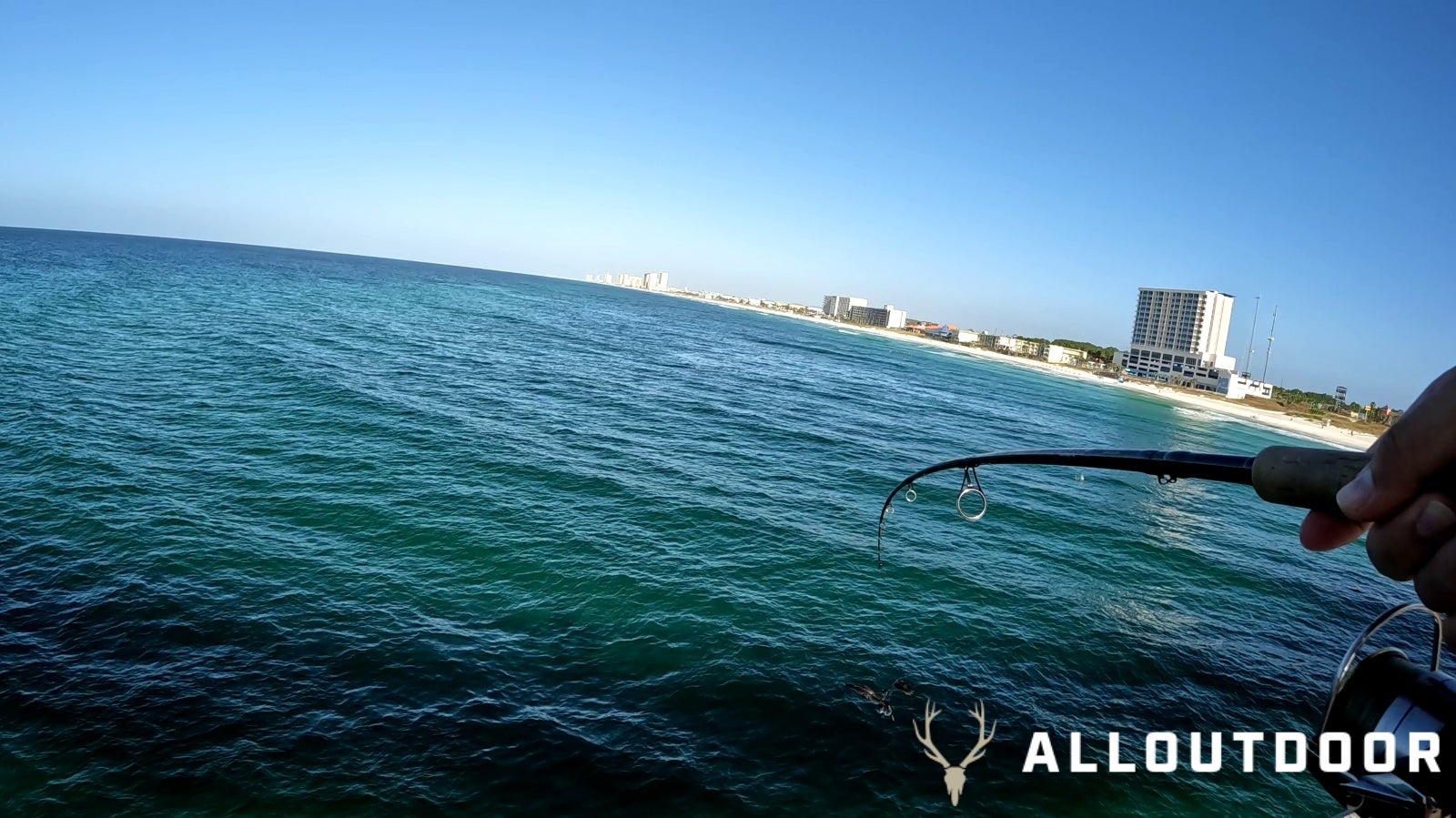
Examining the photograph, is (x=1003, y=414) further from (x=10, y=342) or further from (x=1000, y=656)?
(x=10, y=342)

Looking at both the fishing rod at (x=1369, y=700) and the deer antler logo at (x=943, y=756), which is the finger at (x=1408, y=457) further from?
the deer antler logo at (x=943, y=756)

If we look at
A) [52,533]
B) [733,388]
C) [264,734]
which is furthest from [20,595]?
[733,388]

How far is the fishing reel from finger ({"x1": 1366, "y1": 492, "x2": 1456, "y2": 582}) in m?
0.87

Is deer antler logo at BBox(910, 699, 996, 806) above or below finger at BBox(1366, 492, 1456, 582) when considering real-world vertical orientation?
below

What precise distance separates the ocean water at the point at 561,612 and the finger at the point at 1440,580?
9.95m

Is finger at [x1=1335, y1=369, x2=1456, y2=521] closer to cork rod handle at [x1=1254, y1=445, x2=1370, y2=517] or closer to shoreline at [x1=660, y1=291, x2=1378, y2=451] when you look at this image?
cork rod handle at [x1=1254, y1=445, x2=1370, y2=517]

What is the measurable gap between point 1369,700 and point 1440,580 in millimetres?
1419

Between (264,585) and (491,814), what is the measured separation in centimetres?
882

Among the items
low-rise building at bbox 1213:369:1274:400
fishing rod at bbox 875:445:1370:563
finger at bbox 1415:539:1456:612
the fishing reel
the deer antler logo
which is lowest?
the deer antler logo

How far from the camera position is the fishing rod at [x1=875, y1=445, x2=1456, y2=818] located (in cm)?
220

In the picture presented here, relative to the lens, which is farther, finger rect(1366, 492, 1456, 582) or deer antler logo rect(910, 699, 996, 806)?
deer antler logo rect(910, 699, 996, 806)

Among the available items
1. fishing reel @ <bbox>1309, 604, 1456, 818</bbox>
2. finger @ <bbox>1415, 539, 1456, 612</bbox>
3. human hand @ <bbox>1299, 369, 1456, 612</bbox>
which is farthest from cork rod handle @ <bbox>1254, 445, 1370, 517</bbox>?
fishing reel @ <bbox>1309, 604, 1456, 818</bbox>

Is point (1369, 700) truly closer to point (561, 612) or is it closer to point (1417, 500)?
point (1417, 500)

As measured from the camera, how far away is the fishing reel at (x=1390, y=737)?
241 cm
